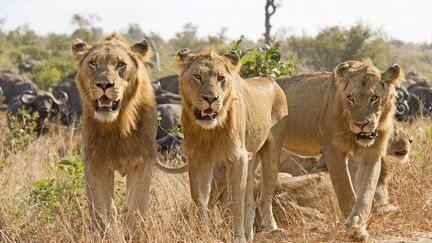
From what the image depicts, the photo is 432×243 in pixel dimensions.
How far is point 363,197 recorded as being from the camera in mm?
5918

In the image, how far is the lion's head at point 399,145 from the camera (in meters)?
7.38

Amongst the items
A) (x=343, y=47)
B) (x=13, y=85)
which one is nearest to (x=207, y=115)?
(x=13, y=85)

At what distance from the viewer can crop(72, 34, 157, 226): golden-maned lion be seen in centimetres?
534

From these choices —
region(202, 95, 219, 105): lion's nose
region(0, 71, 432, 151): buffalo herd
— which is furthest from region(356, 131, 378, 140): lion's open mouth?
region(0, 71, 432, 151): buffalo herd

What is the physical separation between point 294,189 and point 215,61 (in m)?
2.14

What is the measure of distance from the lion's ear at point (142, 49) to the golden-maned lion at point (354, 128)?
1563 mm

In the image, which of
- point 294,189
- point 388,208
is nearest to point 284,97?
point 294,189

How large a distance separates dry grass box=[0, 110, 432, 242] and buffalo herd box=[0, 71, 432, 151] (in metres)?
6.31

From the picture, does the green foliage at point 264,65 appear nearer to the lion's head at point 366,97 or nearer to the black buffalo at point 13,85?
the lion's head at point 366,97

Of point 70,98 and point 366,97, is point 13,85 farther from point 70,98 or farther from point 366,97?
point 366,97

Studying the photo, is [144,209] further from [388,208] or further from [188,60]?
[388,208]

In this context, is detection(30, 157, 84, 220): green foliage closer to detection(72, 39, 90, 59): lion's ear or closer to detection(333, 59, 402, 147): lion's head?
detection(72, 39, 90, 59): lion's ear

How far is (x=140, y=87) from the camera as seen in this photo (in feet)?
18.2

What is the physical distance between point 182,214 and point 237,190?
43cm
